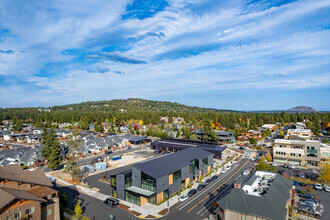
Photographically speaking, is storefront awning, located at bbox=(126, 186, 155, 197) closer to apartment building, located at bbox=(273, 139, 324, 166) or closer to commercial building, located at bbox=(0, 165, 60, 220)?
commercial building, located at bbox=(0, 165, 60, 220)

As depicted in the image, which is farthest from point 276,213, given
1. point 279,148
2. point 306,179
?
point 279,148

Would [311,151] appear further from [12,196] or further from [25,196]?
[12,196]

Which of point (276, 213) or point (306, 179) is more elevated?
point (276, 213)

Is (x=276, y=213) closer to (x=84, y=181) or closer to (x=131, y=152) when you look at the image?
(x=84, y=181)

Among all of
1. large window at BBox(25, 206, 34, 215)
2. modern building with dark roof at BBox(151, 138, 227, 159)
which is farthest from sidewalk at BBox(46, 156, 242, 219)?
modern building with dark roof at BBox(151, 138, 227, 159)

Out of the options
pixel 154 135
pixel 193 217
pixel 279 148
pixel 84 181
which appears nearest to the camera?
pixel 193 217

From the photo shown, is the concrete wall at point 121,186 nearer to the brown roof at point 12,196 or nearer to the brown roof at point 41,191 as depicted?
the brown roof at point 41,191
